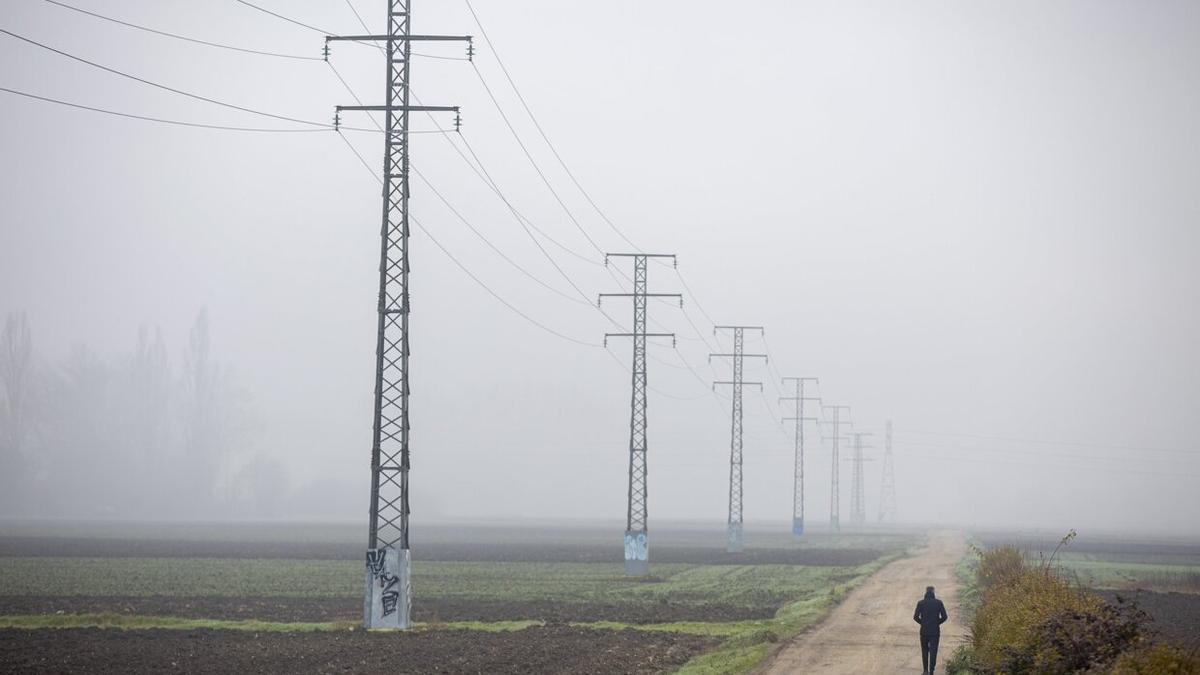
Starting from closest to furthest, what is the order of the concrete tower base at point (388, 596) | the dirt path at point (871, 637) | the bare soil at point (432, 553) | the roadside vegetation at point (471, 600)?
the dirt path at point (871, 637) < the concrete tower base at point (388, 596) < the roadside vegetation at point (471, 600) < the bare soil at point (432, 553)

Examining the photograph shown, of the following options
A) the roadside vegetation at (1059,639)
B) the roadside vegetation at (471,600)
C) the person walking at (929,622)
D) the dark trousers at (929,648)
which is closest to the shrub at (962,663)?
the roadside vegetation at (1059,639)

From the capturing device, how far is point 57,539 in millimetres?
120188

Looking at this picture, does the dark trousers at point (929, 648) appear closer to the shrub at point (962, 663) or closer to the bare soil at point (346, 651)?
the shrub at point (962, 663)

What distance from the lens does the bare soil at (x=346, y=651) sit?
106 feet

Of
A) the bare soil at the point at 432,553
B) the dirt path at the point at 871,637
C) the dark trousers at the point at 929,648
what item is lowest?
the bare soil at the point at 432,553

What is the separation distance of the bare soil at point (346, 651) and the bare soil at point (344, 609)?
539 centimetres

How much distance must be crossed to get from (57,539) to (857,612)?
93752mm

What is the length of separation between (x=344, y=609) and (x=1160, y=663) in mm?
36823

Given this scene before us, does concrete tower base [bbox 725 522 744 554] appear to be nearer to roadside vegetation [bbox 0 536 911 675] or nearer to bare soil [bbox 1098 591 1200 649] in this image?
roadside vegetation [bbox 0 536 911 675]

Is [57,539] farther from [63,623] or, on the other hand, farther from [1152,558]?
[1152,558]

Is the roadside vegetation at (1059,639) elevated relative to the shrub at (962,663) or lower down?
elevated

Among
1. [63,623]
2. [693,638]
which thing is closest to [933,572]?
[693,638]

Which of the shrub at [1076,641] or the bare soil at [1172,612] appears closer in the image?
the shrub at [1076,641]

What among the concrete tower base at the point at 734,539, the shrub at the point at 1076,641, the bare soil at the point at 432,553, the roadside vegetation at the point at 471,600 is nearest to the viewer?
the shrub at the point at 1076,641
